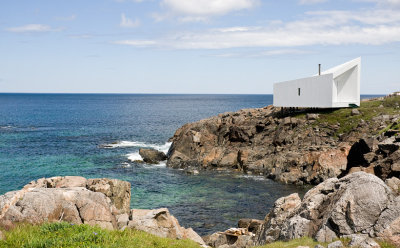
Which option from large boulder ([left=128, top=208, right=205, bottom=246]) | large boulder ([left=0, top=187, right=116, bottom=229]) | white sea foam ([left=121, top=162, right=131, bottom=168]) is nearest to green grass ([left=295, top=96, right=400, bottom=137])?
white sea foam ([left=121, top=162, right=131, bottom=168])

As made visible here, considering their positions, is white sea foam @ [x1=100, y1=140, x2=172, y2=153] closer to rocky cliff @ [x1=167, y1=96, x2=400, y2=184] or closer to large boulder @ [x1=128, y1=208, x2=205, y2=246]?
rocky cliff @ [x1=167, y1=96, x2=400, y2=184]

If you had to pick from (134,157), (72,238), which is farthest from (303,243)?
(134,157)

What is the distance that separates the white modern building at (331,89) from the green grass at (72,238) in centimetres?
5247

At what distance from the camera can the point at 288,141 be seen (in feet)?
181

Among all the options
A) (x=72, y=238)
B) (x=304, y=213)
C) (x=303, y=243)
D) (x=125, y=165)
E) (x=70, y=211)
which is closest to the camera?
(x=72, y=238)

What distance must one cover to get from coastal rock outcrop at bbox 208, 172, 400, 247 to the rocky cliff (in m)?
24.8

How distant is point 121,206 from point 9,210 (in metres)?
10.2

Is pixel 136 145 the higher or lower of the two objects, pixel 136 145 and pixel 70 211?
the lower

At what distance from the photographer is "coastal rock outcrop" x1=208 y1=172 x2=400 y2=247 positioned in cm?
1458

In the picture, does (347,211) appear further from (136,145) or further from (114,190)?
(136,145)

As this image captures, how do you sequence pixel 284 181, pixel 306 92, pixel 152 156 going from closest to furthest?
pixel 284 181, pixel 152 156, pixel 306 92

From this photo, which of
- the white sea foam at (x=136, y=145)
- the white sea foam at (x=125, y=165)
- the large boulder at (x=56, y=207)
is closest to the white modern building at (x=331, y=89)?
the white sea foam at (x=136, y=145)

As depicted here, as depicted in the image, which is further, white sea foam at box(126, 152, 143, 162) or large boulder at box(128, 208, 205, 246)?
white sea foam at box(126, 152, 143, 162)

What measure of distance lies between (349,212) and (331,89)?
49.1m
